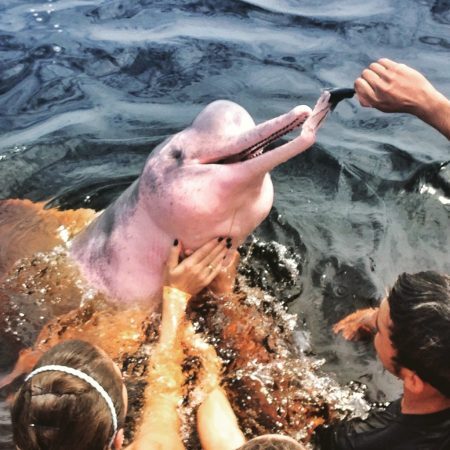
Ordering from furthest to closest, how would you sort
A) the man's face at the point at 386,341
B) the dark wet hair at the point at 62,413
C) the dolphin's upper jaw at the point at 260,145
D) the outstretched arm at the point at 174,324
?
the outstretched arm at the point at 174,324 → the dolphin's upper jaw at the point at 260,145 → the man's face at the point at 386,341 → the dark wet hair at the point at 62,413

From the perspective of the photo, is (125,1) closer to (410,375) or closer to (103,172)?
(103,172)

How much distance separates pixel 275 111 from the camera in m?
7.02

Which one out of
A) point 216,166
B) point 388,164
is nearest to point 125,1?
point 388,164

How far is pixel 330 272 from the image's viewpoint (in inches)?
194

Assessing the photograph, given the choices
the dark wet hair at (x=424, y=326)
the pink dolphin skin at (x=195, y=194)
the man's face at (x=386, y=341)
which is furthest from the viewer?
the pink dolphin skin at (x=195, y=194)

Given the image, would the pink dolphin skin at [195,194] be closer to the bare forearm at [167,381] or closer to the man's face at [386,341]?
the bare forearm at [167,381]

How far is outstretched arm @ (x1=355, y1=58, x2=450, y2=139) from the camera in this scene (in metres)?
3.70

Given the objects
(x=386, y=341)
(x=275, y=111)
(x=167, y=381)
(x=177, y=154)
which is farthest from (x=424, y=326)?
(x=275, y=111)

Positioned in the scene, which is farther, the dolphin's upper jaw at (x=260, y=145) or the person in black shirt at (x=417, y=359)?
the dolphin's upper jaw at (x=260, y=145)

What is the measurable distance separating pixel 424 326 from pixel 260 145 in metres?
1.20

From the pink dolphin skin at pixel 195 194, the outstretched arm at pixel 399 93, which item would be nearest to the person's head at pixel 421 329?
the pink dolphin skin at pixel 195 194

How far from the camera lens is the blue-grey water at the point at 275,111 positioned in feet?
16.6

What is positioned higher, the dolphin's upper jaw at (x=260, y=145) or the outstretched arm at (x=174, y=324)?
the dolphin's upper jaw at (x=260, y=145)

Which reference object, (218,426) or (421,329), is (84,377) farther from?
(421,329)
